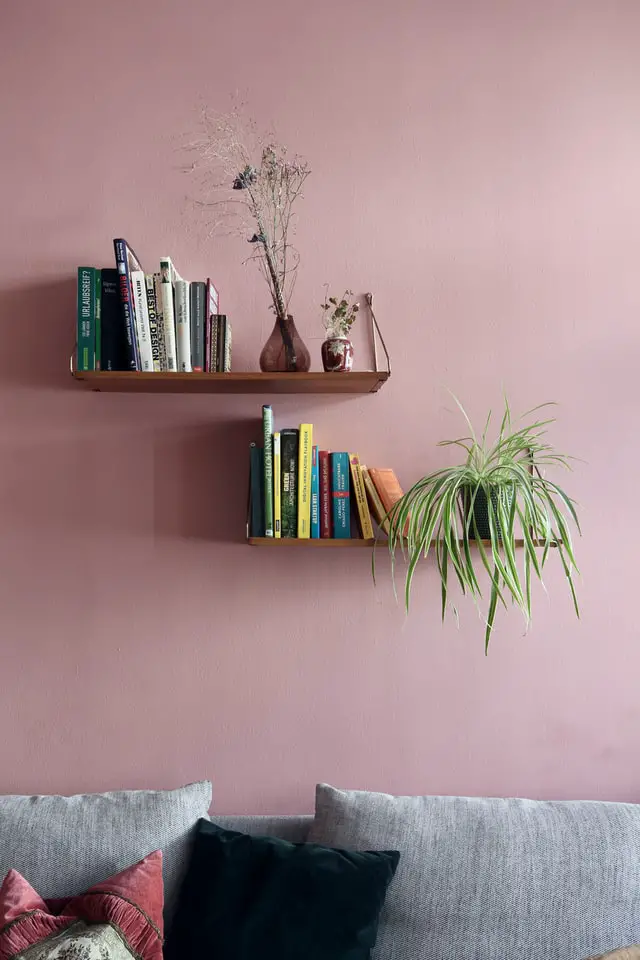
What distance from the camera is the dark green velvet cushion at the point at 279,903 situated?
4.70 feet

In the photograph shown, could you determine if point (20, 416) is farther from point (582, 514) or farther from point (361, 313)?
point (582, 514)

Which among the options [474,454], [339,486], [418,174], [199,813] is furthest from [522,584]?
[418,174]

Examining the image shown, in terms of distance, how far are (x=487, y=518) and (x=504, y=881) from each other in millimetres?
737

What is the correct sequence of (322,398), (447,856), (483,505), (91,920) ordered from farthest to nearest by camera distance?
(322,398) → (483,505) → (447,856) → (91,920)

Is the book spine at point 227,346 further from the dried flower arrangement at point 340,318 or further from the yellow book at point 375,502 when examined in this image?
the yellow book at point 375,502

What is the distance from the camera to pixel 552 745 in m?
1.95

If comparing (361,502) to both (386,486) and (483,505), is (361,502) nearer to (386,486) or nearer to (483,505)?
(386,486)

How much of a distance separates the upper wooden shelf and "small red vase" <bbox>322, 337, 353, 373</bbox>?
0.03m

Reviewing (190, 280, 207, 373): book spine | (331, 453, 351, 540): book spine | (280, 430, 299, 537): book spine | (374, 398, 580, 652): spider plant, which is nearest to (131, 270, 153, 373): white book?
(190, 280, 207, 373): book spine

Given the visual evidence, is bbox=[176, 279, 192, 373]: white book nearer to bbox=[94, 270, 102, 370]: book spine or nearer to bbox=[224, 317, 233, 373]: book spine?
bbox=[224, 317, 233, 373]: book spine

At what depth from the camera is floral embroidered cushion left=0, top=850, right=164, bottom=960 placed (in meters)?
1.34

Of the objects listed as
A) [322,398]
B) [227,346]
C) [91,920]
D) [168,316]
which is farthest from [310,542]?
[91,920]

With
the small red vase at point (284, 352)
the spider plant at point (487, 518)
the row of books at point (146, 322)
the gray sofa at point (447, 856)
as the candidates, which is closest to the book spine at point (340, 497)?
the spider plant at point (487, 518)

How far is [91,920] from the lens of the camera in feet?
4.68
